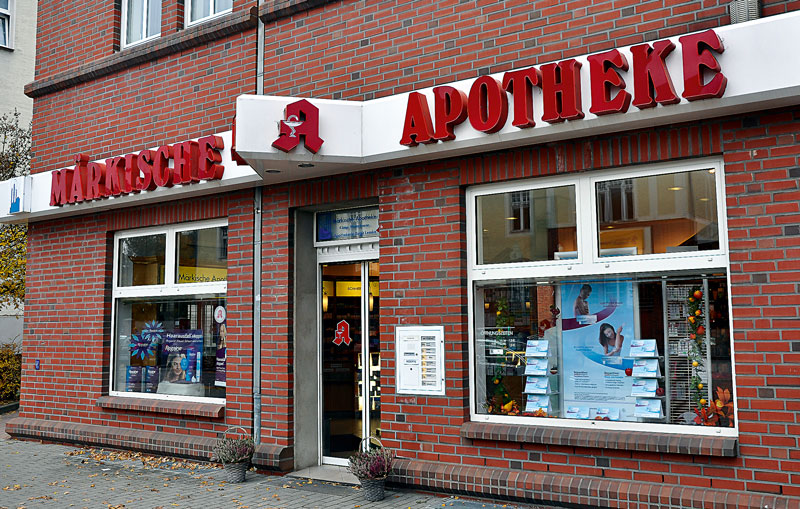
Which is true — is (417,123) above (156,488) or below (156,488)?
above

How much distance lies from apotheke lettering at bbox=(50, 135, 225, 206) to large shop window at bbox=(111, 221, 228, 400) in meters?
0.75

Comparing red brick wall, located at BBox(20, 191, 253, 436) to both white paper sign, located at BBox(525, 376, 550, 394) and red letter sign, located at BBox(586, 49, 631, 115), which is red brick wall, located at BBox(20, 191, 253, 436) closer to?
white paper sign, located at BBox(525, 376, 550, 394)

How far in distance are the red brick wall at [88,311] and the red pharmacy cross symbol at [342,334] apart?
3.33 feet

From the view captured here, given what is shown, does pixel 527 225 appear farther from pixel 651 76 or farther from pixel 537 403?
pixel 651 76

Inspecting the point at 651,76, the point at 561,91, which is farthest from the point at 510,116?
the point at 651,76

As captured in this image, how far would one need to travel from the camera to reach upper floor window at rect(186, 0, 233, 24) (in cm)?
962

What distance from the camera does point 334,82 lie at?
26.4 feet

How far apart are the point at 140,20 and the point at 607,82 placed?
24.1ft

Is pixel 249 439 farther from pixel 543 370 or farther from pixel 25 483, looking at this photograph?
pixel 543 370

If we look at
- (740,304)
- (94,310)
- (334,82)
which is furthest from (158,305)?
(740,304)

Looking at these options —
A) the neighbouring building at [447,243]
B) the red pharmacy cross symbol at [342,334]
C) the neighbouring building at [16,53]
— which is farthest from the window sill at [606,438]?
the neighbouring building at [16,53]

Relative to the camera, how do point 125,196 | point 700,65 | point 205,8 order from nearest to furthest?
1. point 700,65
2. point 125,196
3. point 205,8

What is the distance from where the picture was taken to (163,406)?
30.1 feet

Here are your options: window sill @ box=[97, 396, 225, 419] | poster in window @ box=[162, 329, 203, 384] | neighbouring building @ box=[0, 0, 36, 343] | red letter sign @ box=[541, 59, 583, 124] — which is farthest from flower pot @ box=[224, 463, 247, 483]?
neighbouring building @ box=[0, 0, 36, 343]
